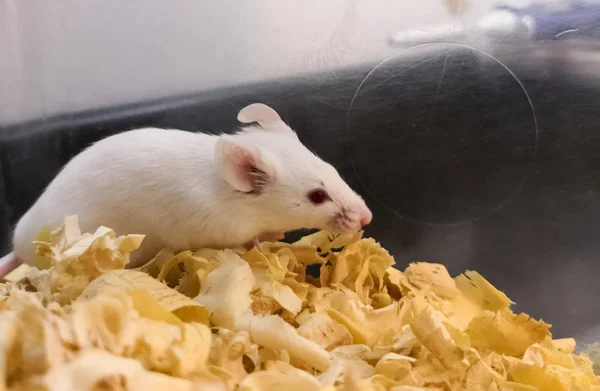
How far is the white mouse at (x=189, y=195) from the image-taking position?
Answer: 3.44 ft

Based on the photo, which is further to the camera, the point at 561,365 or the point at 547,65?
the point at 547,65

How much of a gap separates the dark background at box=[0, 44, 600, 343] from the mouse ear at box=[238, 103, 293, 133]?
0.18m

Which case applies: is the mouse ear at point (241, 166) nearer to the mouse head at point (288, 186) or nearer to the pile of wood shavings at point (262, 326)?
the mouse head at point (288, 186)

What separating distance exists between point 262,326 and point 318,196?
0.35 meters

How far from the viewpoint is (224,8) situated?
1341 millimetres

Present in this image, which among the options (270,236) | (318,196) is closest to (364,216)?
(318,196)

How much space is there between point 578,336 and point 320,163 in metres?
0.74

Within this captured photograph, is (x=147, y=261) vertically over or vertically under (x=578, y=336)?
over

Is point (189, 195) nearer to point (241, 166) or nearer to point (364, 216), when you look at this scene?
point (241, 166)

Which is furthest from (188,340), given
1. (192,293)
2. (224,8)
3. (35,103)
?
(35,103)

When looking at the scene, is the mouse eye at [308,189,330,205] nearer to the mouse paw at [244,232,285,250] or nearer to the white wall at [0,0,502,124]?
the mouse paw at [244,232,285,250]

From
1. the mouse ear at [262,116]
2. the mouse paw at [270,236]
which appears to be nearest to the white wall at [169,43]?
the mouse ear at [262,116]

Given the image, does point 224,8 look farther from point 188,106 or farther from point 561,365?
point 561,365

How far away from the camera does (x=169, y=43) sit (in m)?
1.37
